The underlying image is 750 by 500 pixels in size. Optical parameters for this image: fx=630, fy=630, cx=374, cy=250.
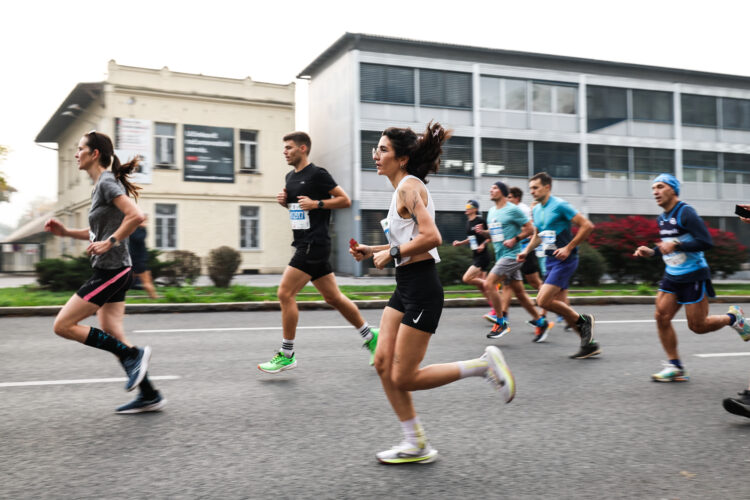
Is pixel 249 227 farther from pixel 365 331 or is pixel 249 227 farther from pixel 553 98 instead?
pixel 365 331

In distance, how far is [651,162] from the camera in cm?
3397

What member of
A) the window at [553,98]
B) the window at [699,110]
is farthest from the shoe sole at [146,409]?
the window at [699,110]

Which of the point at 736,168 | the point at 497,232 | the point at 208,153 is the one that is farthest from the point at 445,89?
the point at 497,232

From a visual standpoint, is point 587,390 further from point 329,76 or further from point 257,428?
point 329,76

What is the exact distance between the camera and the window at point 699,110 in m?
34.9

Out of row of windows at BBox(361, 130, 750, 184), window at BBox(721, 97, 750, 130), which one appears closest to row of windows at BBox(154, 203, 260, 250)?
row of windows at BBox(361, 130, 750, 184)

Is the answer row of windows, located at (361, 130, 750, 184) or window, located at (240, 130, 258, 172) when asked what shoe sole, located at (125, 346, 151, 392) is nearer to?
row of windows, located at (361, 130, 750, 184)

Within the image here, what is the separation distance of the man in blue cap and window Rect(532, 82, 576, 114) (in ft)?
88.9

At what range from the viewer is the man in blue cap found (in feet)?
17.2

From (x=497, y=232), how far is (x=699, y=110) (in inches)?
1275

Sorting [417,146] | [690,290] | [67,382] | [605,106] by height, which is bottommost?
[67,382]

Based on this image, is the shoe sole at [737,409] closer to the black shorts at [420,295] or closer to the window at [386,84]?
the black shorts at [420,295]

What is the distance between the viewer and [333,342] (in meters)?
7.43

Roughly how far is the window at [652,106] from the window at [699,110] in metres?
1.15
